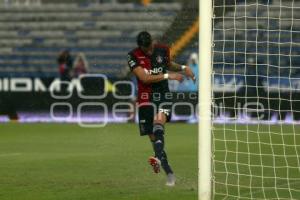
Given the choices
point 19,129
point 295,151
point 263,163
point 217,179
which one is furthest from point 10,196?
point 19,129

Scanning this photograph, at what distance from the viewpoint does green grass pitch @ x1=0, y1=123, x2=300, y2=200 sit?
29.2 feet

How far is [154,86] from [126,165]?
2.23 meters

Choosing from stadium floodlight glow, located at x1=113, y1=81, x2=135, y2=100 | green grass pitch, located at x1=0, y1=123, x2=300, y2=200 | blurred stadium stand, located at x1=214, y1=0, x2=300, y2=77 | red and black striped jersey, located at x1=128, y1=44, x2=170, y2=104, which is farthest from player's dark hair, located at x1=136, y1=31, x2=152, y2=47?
stadium floodlight glow, located at x1=113, y1=81, x2=135, y2=100

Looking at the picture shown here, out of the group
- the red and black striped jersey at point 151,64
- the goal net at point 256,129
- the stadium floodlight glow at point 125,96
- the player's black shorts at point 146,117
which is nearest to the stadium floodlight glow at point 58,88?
the stadium floodlight glow at point 125,96

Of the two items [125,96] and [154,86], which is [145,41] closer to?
[154,86]

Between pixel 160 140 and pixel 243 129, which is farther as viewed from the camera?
pixel 243 129

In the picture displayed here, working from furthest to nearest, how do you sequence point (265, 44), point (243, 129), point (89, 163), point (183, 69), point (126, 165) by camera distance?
point (243, 129) → point (265, 44) → point (89, 163) → point (126, 165) → point (183, 69)

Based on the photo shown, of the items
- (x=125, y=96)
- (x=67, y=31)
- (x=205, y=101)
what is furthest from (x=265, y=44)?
(x=67, y=31)

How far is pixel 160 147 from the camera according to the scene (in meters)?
9.72

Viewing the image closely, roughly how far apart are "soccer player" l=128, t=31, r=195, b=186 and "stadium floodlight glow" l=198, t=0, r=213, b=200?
6.52ft

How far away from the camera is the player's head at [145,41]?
31.5 ft

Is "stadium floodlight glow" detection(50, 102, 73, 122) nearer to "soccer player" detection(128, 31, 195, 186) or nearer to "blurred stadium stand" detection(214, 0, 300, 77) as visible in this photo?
"blurred stadium stand" detection(214, 0, 300, 77)

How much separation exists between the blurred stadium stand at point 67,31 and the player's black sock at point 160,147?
14.9 meters

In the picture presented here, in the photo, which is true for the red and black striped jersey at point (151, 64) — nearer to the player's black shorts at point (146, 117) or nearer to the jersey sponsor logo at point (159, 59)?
the jersey sponsor logo at point (159, 59)
